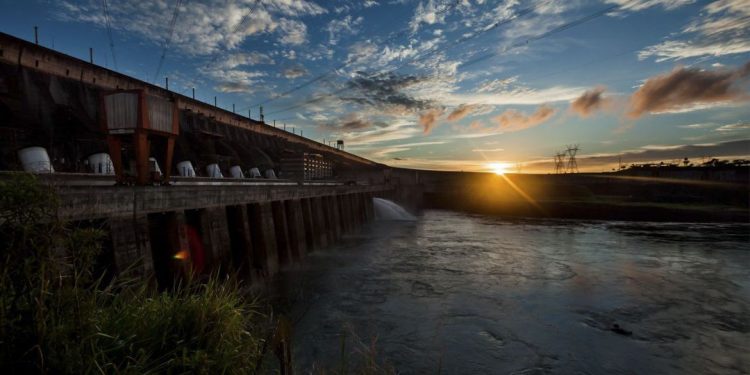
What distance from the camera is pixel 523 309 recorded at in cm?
1359

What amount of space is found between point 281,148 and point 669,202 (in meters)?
67.8

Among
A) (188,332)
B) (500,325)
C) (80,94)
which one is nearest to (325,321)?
(500,325)

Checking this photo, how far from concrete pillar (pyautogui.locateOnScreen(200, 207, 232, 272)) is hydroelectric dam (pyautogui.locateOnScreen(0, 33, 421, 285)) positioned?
38 millimetres

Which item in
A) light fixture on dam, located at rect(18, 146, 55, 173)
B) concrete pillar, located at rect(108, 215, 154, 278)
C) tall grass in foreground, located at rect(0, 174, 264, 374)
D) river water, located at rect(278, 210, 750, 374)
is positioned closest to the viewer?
tall grass in foreground, located at rect(0, 174, 264, 374)

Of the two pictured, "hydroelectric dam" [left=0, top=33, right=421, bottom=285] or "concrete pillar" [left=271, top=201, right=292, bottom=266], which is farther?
"concrete pillar" [left=271, top=201, right=292, bottom=266]

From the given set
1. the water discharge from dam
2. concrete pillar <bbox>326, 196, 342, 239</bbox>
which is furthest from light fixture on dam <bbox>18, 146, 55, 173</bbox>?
the water discharge from dam

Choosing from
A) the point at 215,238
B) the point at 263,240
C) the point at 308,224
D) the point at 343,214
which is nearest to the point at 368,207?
the point at 343,214

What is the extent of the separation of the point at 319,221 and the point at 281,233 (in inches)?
265

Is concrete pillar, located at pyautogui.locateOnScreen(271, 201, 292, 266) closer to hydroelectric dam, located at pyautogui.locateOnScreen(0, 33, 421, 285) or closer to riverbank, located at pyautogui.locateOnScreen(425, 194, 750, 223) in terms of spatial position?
hydroelectric dam, located at pyautogui.locateOnScreen(0, 33, 421, 285)

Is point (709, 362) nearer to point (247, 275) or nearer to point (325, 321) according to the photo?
point (325, 321)

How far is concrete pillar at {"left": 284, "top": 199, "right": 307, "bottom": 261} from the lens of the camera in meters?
19.9

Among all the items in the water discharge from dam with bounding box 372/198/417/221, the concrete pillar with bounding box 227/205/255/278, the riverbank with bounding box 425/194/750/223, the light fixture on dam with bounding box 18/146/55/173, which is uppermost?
the light fixture on dam with bounding box 18/146/55/173

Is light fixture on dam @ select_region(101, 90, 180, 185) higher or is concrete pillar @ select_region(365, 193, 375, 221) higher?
light fixture on dam @ select_region(101, 90, 180, 185)

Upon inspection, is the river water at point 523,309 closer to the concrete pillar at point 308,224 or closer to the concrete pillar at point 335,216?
the concrete pillar at point 308,224
